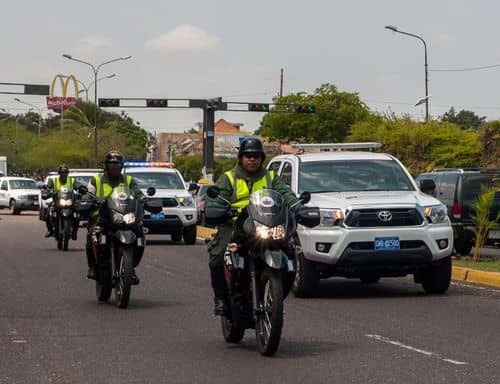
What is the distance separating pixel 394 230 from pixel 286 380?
606 cm

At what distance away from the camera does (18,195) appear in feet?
179

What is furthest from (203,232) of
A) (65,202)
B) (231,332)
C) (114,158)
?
(231,332)

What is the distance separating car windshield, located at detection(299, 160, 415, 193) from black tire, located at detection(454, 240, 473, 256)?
7555 millimetres

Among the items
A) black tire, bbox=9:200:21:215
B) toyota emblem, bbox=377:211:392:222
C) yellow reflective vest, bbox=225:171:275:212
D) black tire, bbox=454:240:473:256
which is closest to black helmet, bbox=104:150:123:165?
toyota emblem, bbox=377:211:392:222

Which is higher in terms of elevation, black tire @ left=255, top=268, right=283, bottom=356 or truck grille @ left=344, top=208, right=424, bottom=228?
truck grille @ left=344, top=208, right=424, bottom=228

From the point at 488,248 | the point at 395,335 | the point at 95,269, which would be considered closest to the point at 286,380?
the point at 395,335

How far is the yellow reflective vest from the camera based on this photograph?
10477 mm

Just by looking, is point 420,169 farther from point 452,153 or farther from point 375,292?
point 375,292

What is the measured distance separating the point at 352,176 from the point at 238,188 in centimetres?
570

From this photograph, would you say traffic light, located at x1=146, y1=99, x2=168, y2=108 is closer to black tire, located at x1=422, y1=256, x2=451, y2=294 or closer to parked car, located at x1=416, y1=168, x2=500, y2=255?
parked car, located at x1=416, y1=168, x2=500, y2=255

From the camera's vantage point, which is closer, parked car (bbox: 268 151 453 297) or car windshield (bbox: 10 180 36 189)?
parked car (bbox: 268 151 453 297)

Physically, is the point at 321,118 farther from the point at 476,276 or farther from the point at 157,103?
the point at 476,276

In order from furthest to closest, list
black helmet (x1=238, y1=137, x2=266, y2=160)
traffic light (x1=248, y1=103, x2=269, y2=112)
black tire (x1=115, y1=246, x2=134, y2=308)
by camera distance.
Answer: traffic light (x1=248, y1=103, x2=269, y2=112) < black tire (x1=115, y1=246, x2=134, y2=308) < black helmet (x1=238, y1=137, x2=266, y2=160)

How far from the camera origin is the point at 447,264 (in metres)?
15.3
